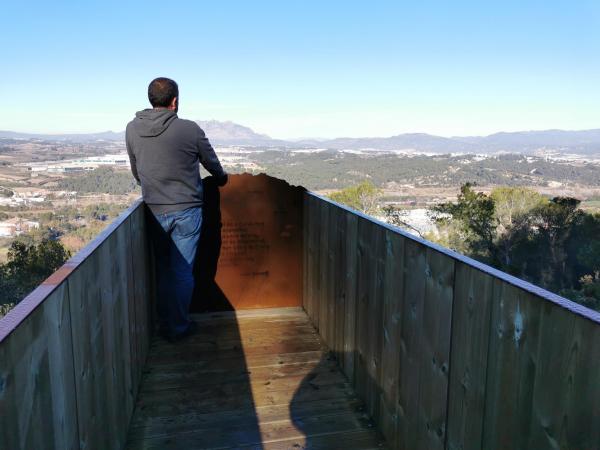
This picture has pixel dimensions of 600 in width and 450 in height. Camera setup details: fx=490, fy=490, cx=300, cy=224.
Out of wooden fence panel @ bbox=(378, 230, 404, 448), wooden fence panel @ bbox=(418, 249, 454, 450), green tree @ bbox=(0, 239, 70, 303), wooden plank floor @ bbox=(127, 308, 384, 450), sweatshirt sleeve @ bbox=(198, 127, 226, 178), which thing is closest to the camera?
wooden fence panel @ bbox=(418, 249, 454, 450)

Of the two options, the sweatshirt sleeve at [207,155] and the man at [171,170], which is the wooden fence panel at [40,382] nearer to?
the man at [171,170]

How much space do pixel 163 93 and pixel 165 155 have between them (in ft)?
1.47

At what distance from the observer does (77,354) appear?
59.0 inches

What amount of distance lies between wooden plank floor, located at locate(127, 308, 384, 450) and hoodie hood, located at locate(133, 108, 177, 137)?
5.31 feet

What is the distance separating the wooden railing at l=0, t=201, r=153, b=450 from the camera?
100 cm

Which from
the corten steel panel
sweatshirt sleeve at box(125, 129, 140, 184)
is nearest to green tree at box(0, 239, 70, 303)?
the corten steel panel

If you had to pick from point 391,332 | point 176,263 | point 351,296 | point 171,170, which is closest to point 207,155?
point 171,170

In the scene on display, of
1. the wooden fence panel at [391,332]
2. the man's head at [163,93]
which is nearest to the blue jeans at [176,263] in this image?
the man's head at [163,93]

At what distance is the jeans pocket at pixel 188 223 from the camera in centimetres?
353

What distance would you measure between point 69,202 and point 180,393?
24.5 metres

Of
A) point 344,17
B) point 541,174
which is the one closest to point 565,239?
point 541,174

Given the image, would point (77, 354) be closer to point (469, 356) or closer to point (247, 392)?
point (469, 356)

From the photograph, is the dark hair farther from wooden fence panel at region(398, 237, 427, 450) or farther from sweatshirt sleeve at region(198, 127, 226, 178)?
wooden fence panel at region(398, 237, 427, 450)

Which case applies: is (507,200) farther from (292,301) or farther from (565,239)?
(292,301)
